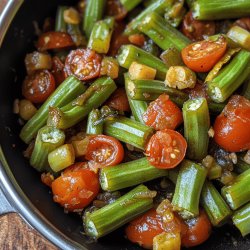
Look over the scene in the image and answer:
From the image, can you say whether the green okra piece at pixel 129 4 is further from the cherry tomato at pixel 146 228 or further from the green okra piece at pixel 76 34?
the cherry tomato at pixel 146 228

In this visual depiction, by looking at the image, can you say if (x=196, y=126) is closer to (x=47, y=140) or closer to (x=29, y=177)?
(x=47, y=140)

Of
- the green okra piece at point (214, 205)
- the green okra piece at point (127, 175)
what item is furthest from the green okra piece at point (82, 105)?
the green okra piece at point (214, 205)

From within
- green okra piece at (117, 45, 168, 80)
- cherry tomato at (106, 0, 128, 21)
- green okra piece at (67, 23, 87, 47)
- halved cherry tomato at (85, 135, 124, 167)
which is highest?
cherry tomato at (106, 0, 128, 21)

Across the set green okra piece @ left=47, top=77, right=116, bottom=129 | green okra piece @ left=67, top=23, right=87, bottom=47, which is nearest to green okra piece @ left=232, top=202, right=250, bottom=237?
green okra piece @ left=47, top=77, right=116, bottom=129

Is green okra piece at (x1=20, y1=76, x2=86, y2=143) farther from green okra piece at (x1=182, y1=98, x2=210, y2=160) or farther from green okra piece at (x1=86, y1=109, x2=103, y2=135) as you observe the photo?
green okra piece at (x1=182, y1=98, x2=210, y2=160)

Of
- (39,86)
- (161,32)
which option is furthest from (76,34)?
(161,32)

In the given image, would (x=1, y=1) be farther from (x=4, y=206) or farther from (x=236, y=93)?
(x=236, y=93)

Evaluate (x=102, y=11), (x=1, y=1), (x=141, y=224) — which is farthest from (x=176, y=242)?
(x=1, y=1)
